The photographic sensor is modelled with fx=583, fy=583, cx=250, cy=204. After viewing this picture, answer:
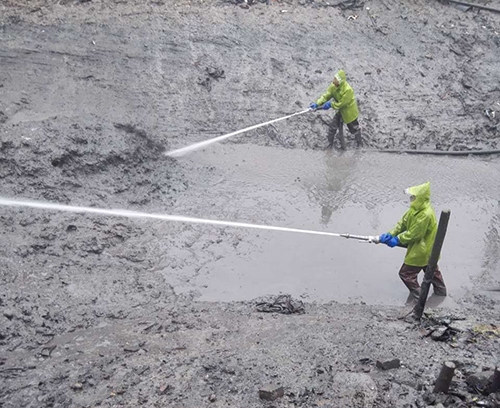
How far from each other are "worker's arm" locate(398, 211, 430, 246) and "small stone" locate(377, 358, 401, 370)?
7.37 feet

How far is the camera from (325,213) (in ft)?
33.0

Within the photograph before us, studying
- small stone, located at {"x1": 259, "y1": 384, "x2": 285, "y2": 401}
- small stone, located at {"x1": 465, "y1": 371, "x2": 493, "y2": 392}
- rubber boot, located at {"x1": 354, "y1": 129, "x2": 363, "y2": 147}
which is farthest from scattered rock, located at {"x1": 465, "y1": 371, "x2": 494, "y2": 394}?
rubber boot, located at {"x1": 354, "y1": 129, "x2": 363, "y2": 147}

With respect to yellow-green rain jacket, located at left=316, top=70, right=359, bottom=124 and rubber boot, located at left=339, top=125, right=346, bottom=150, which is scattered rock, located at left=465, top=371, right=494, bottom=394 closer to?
yellow-green rain jacket, located at left=316, top=70, right=359, bottom=124

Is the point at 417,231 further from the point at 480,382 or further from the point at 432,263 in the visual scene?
the point at 480,382

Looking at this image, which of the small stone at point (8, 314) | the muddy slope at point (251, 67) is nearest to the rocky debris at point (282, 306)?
the small stone at point (8, 314)

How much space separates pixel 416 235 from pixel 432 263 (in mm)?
735

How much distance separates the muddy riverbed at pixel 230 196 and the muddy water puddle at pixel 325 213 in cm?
4

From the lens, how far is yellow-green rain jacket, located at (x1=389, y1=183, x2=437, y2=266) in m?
7.70

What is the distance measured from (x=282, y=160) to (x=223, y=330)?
204 inches

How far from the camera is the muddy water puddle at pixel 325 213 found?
845 cm

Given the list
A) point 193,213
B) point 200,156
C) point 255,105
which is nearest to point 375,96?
point 255,105

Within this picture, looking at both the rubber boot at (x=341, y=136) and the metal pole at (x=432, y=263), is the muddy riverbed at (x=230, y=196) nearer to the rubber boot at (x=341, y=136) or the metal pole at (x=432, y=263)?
the rubber boot at (x=341, y=136)

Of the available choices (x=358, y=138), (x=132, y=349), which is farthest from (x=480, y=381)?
(x=358, y=138)

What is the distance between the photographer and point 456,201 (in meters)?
10.6
